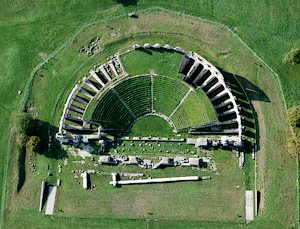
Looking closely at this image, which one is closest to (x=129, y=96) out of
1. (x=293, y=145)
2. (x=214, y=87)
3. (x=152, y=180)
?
(x=214, y=87)

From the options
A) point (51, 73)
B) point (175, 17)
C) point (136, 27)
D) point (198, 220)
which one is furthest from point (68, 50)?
point (198, 220)

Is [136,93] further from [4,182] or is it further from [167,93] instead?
[4,182]

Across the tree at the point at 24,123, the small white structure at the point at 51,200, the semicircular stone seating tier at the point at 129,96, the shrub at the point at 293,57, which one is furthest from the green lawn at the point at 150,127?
the shrub at the point at 293,57

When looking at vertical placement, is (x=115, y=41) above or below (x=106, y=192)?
above

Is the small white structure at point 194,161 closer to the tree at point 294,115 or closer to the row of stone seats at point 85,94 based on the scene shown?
the tree at point 294,115

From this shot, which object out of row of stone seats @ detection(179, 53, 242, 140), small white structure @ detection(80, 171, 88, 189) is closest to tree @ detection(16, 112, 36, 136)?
small white structure @ detection(80, 171, 88, 189)

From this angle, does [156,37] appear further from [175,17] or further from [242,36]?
[242,36]
